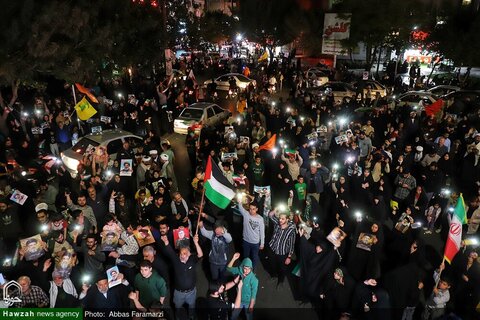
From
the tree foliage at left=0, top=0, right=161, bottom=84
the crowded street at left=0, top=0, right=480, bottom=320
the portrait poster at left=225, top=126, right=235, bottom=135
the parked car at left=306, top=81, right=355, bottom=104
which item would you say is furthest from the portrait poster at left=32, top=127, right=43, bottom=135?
the parked car at left=306, top=81, right=355, bottom=104

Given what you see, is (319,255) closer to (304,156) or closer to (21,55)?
(304,156)

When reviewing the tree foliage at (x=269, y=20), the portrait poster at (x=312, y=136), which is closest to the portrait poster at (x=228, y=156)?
the portrait poster at (x=312, y=136)

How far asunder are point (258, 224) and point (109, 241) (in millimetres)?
2635

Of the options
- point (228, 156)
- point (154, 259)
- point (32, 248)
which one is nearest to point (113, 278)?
point (154, 259)

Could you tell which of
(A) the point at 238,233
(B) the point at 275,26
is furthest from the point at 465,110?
(B) the point at 275,26

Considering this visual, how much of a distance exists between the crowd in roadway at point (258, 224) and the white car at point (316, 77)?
49.2ft

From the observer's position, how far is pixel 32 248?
21.6 ft

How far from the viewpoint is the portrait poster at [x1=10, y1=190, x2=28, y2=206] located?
27.2ft

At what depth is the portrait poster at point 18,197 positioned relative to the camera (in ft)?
27.2

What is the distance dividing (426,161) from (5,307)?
9615mm

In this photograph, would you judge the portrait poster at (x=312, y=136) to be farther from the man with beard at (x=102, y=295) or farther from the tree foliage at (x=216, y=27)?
the tree foliage at (x=216, y=27)

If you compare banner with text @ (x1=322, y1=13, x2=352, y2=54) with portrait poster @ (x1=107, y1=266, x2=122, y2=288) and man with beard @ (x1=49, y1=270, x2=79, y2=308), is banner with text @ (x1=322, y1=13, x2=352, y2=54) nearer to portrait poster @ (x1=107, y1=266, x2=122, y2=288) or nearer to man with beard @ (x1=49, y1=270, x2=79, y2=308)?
portrait poster @ (x1=107, y1=266, x2=122, y2=288)

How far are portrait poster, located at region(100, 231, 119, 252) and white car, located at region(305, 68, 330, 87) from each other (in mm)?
23227

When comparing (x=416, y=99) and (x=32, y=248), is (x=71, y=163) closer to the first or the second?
(x=32, y=248)
